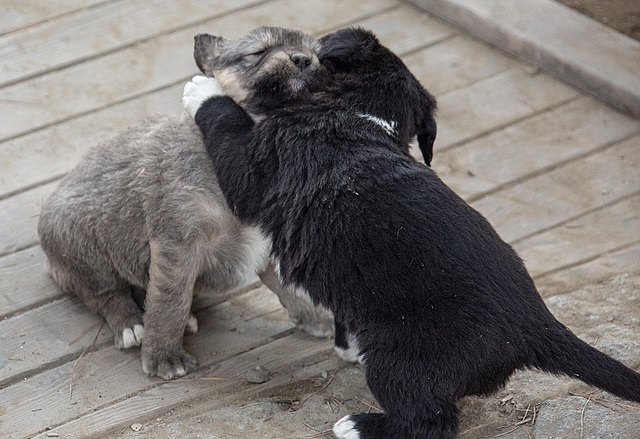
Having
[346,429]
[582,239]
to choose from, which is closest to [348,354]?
[346,429]

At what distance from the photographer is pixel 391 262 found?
9.23 ft

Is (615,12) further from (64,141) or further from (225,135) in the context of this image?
(64,141)

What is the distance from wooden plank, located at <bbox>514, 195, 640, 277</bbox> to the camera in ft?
13.1

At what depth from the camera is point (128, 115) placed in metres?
4.75

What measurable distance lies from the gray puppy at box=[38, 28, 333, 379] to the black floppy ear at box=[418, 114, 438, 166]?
21.6 inches

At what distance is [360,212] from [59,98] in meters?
2.72

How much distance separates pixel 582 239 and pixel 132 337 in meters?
2.29

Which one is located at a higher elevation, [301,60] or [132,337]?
[301,60]

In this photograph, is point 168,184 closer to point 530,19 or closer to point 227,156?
point 227,156

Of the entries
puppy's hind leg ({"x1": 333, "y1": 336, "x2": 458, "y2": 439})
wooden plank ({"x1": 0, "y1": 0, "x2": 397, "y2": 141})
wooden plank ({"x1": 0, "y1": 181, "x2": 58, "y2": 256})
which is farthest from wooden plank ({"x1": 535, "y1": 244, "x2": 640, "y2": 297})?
wooden plank ({"x1": 0, "y1": 181, "x2": 58, "y2": 256})

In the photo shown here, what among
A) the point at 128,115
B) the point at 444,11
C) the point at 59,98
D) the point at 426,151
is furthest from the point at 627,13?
the point at 59,98

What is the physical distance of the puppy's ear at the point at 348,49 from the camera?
3287 millimetres

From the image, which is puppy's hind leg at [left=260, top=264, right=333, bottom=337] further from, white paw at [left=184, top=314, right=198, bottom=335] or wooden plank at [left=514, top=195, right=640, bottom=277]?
wooden plank at [left=514, top=195, right=640, bottom=277]

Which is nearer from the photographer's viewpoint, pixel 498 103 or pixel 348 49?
pixel 348 49
